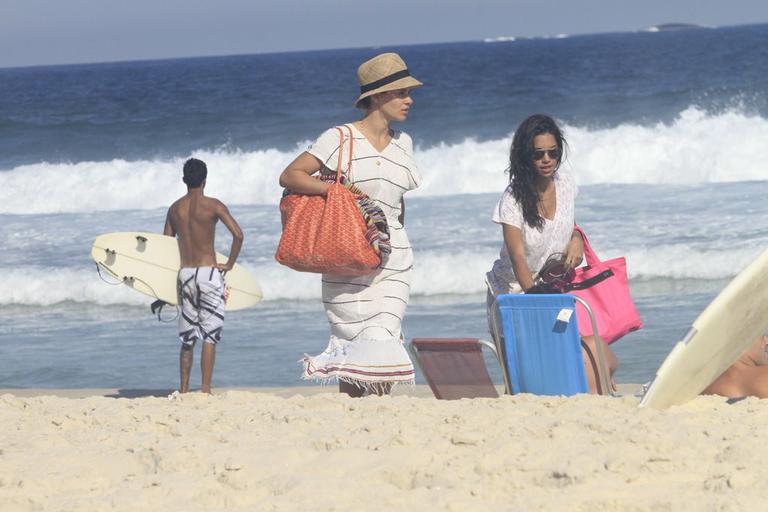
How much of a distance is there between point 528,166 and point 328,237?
0.85 m

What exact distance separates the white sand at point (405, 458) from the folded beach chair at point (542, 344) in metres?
0.20

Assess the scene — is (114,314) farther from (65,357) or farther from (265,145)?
(265,145)

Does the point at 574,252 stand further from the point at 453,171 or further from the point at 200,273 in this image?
the point at 453,171

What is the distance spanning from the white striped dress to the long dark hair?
0.44 metres

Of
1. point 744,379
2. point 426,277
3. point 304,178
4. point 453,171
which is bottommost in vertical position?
point 744,379

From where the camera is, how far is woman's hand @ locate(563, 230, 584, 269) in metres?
4.80

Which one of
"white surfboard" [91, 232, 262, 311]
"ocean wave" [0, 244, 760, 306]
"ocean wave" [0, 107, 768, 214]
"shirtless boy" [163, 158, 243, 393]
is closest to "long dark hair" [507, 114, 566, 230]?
"shirtless boy" [163, 158, 243, 393]

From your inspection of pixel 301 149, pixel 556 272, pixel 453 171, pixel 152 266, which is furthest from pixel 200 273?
pixel 301 149

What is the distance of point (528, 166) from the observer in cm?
476

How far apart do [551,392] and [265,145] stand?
2067 cm


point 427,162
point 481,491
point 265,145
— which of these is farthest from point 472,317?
point 265,145

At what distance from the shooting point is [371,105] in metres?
4.84

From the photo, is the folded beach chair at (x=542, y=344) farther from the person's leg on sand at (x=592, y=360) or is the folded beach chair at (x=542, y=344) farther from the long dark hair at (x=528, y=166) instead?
the long dark hair at (x=528, y=166)

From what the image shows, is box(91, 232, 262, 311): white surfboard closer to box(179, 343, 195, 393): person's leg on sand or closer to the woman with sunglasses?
box(179, 343, 195, 393): person's leg on sand
